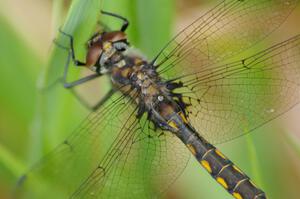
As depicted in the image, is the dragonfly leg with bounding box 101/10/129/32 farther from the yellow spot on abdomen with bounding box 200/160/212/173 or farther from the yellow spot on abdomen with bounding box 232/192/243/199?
the yellow spot on abdomen with bounding box 232/192/243/199

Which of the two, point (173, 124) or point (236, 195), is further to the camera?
point (173, 124)

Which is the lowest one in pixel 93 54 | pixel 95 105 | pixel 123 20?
pixel 95 105

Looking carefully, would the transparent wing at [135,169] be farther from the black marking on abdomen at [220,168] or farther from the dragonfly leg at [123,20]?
the dragonfly leg at [123,20]

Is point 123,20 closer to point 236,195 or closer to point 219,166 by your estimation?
point 219,166

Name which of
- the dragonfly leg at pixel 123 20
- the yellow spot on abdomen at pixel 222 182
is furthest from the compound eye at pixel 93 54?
the yellow spot on abdomen at pixel 222 182

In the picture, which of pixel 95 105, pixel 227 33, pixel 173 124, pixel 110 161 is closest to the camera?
pixel 110 161

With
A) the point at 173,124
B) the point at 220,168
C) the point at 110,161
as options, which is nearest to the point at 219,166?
the point at 220,168
